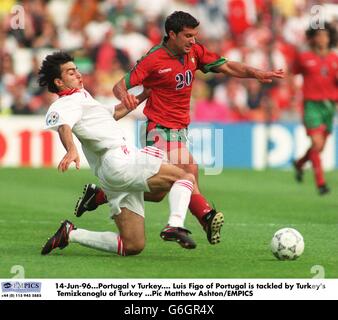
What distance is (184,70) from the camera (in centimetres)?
1045

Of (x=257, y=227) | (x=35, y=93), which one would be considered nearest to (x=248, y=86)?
(x=35, y=93)

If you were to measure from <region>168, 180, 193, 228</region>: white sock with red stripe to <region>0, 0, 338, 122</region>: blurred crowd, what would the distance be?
12652mm

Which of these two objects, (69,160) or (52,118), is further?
(52,118)

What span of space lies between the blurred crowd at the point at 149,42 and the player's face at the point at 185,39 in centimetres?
1158

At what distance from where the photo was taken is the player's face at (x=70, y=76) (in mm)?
9484

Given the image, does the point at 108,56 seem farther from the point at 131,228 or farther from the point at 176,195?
the point at 176,195

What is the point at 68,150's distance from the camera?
8.70 m

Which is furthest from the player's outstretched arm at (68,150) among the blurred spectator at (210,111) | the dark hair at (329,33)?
the blurred spectator at (210,111)

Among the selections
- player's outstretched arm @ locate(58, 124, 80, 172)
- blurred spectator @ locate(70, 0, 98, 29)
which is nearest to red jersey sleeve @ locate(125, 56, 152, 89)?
player's outstretched arm @ locate(58, 124, 80, 172)

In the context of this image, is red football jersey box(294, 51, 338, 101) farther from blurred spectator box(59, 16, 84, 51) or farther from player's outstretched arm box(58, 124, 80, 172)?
player's outstretched arm box(58, 124, 80, 172)

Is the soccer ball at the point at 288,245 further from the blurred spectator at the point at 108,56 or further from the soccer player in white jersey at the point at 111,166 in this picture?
the blurred spectator at the point at 108,56

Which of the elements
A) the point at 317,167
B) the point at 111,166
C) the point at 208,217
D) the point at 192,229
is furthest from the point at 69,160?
the point at 317,167

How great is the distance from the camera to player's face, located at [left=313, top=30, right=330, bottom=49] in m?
16.3

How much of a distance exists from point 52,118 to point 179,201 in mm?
1248
